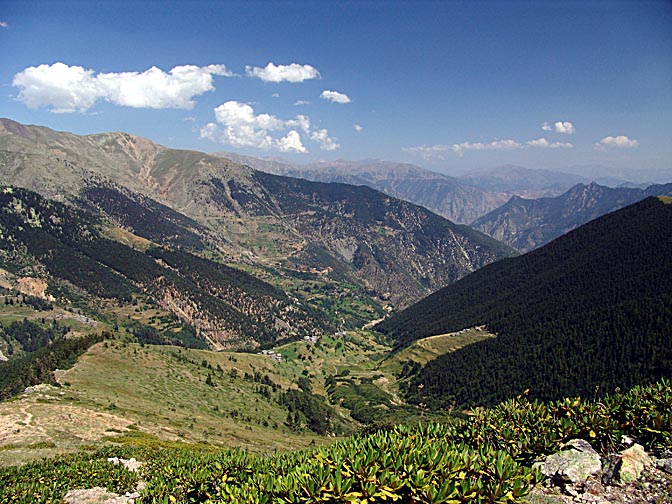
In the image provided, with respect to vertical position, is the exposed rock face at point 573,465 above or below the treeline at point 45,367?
above

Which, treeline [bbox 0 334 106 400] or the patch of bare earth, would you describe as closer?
the patch of bare earth

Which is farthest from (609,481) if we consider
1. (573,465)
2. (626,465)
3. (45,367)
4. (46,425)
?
(45,367)

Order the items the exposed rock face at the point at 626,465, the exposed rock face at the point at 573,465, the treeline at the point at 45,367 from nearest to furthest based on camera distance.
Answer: the exposed rock face at the point at 626,465, the exposed rock face at the point at 573,465, the treeline at the point at 45,367

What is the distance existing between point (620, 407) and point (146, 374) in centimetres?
13742

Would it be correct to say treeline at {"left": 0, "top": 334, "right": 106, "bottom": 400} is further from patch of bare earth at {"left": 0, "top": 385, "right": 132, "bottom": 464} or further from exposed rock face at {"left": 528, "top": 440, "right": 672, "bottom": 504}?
exposed rock face at {"left": 528, "top": 440, "right": 672, "bottom": 504}

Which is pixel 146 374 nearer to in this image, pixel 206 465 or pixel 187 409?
pixel 187 409

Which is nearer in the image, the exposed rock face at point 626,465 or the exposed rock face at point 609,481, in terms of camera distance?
the exposed rock face at point 609,481

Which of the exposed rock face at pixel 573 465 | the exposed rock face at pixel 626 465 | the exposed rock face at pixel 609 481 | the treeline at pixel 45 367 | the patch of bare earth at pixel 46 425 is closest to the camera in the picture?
the exposed rock face at pixel 609 481

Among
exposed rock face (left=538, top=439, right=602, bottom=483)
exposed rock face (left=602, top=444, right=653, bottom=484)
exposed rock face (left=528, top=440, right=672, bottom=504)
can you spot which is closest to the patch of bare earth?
exposed rock face (left=538, top=439, right=602, bottom=483)

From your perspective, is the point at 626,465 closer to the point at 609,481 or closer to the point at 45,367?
the point at 609,481

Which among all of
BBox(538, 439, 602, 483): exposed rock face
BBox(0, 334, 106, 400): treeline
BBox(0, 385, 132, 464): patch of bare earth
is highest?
BBox(538, 439, 602, 483): exposed rock face

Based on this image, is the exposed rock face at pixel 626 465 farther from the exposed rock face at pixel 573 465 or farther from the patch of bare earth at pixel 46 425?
the patch of bare earth at pixel 46 425

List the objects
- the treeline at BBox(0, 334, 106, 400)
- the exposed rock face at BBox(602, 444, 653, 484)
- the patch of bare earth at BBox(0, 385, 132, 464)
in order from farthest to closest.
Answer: the treeline at BBox(0, 334, 106, 400) < the patch of bare earth at BBox(0, 385, 132, 464) < the exposed rock face at BBox(602, 444, 653, 484)

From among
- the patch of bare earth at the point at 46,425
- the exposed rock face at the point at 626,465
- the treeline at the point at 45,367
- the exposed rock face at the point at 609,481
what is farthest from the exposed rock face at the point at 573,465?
the treeline at the point at 45,367
